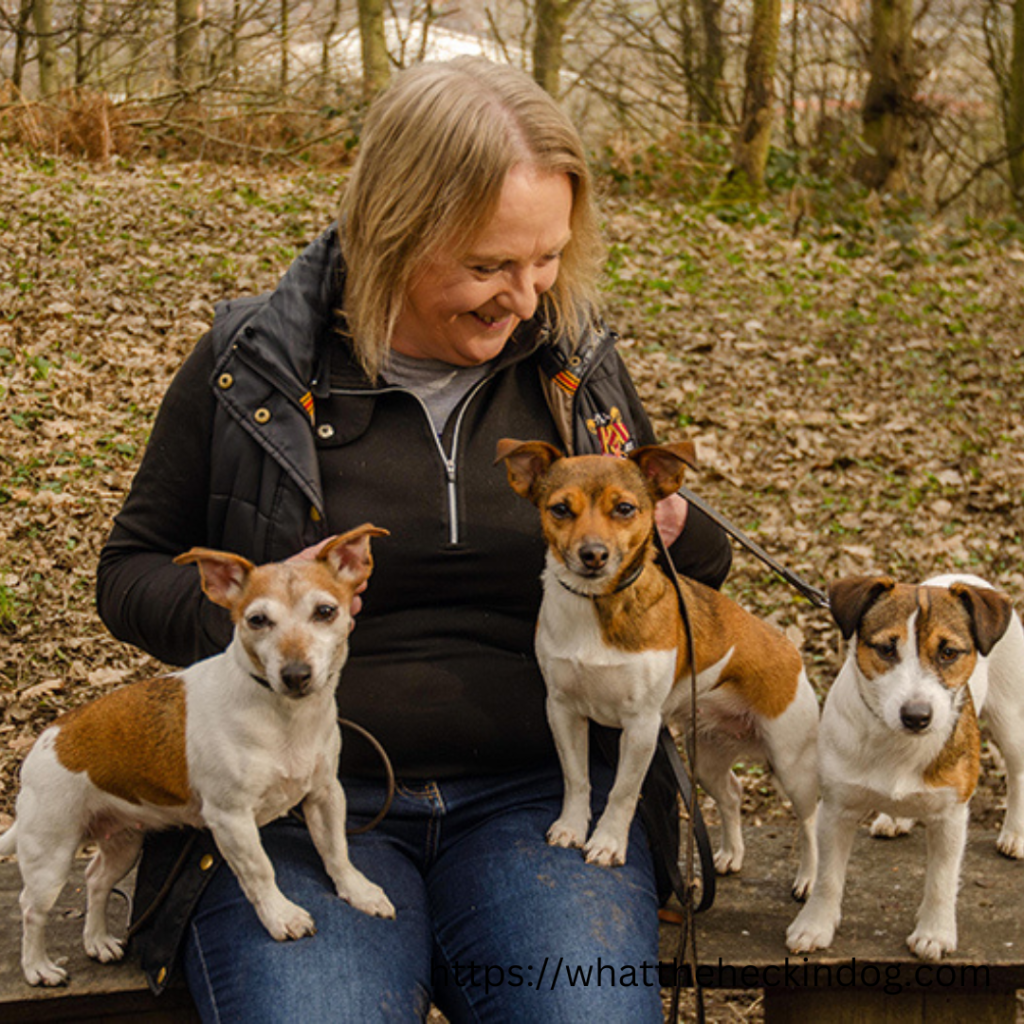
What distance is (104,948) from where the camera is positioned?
111 inches

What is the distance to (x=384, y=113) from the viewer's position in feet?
9.83

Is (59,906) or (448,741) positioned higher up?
(448,741)

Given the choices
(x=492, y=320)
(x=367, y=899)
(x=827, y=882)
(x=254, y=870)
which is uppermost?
(x=492, y=320)

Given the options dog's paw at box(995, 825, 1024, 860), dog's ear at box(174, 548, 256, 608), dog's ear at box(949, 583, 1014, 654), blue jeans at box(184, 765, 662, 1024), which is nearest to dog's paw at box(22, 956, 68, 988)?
blue jeans at box(184, 765, 662, 1024)

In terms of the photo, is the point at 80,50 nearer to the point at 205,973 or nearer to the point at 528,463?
the point at 528,463

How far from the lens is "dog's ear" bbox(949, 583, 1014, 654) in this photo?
270cm

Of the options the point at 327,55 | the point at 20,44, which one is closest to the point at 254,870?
the point at 20,44

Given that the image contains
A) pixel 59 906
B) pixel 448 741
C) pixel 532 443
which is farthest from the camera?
pixel 59 906

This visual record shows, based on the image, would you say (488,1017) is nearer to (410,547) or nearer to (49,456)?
(410,547)

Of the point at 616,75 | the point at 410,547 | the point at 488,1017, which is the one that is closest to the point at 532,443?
the point at 410,547

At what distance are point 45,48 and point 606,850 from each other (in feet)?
41.4

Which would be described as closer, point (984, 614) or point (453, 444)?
point (984, 614)

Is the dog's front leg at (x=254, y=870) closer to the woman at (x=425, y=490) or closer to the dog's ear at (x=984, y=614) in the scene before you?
the woman at (x=425, y=490)

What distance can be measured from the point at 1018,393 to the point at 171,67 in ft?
32.2
